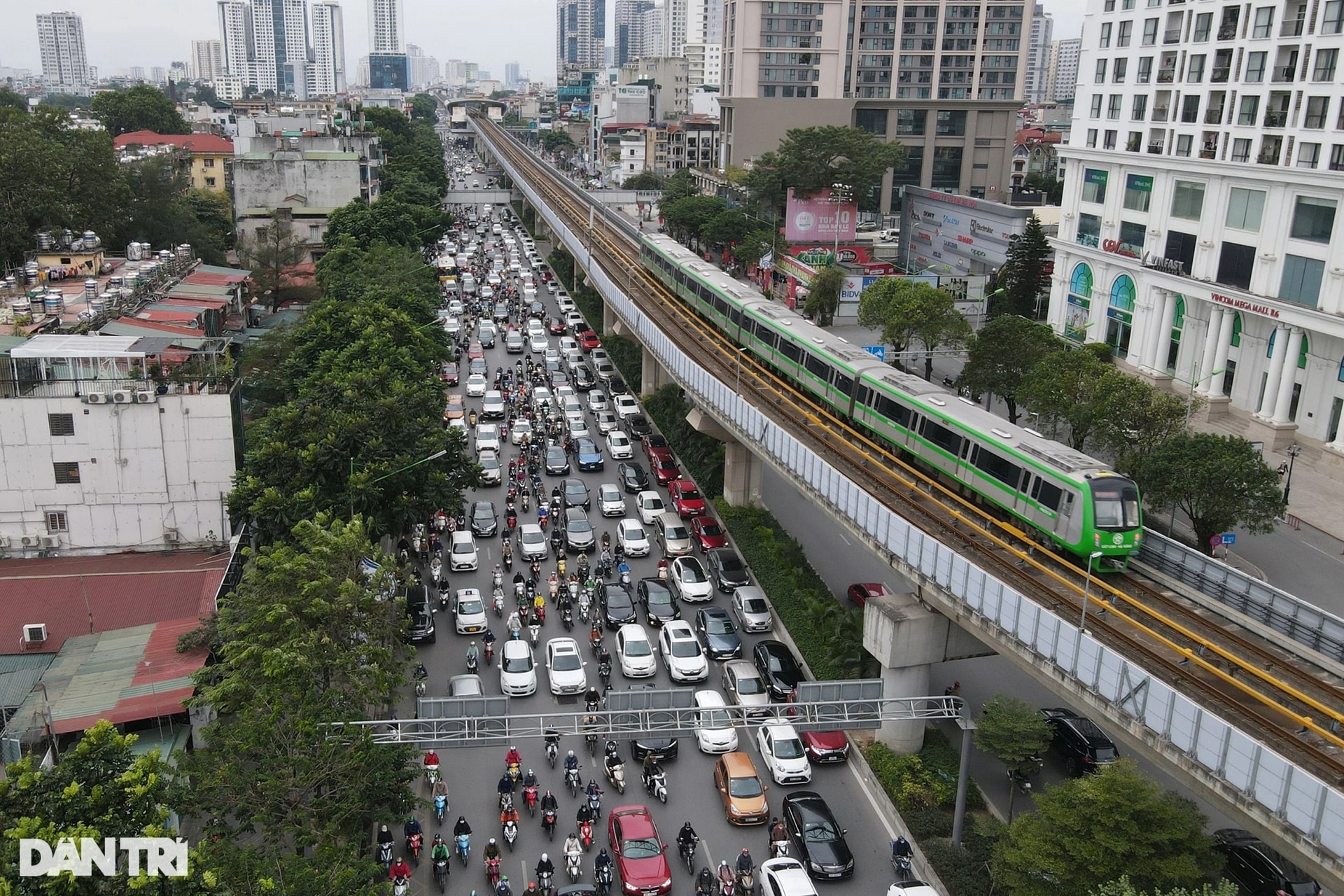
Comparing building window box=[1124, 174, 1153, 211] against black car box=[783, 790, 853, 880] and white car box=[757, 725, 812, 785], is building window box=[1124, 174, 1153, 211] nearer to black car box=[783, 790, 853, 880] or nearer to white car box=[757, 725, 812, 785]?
white car box=[757, 725, 812, 785]

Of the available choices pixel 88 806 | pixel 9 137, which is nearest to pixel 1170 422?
pixel 88 806

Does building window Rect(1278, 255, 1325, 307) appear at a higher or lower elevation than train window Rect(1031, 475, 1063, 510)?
higher

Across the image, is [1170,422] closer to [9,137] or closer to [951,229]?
[951,229]

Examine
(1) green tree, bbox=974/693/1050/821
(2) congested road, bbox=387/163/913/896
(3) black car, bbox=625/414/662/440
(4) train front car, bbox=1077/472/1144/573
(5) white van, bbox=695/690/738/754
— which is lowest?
(2) congested road, bbox=387/163/913/896

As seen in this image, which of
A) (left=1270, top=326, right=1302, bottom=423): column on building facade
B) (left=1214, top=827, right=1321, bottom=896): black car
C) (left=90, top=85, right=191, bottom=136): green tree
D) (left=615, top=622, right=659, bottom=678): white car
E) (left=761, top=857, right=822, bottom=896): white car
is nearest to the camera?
(left=1214, top=827, right=1321, bottom=896): black car

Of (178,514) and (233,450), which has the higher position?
(233,450)

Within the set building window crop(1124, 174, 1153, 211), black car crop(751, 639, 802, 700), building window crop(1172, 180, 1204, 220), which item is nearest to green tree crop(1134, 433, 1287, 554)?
black car crop(751, 639, 802, 700)

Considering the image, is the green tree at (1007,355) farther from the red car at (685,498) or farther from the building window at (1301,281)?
the red car at (685,498)
